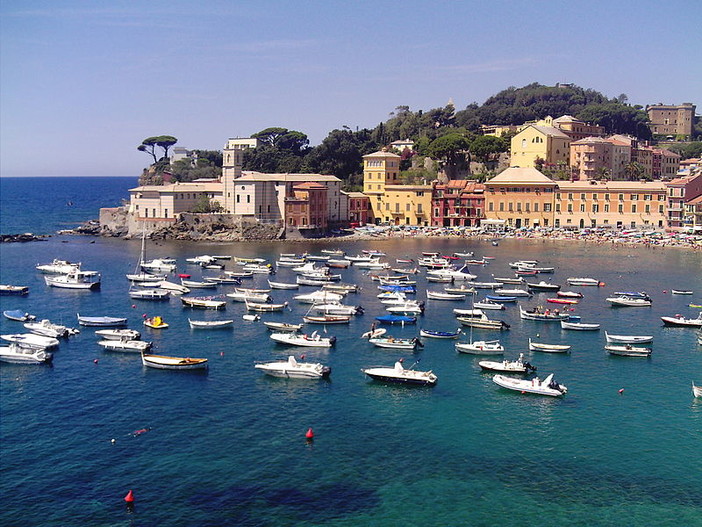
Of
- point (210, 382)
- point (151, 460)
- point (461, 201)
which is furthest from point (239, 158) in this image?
point (151, 460)

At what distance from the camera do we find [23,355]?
125 ft

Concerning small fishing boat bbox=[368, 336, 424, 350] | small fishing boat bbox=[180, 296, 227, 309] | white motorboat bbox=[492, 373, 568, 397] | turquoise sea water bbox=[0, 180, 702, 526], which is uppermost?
small fishing boat bbox=[180, 296, 227, 309]

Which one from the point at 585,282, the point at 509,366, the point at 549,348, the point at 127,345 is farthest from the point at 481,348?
the point at 585,282

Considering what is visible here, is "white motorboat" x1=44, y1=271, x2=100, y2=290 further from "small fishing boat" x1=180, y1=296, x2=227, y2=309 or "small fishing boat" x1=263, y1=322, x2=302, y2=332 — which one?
"small fishing boat" x1=263, y1=322, x2=302, y2=332

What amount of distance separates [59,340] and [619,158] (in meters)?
87.4

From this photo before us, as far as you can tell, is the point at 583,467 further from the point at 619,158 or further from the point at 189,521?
the point at 619,158

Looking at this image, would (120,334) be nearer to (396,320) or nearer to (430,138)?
(396,320)

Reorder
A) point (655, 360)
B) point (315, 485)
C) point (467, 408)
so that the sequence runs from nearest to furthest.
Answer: point (315, 485), point (467, 408), point (655, 360)

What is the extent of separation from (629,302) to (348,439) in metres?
29.9

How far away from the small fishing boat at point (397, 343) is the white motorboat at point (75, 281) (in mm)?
27006

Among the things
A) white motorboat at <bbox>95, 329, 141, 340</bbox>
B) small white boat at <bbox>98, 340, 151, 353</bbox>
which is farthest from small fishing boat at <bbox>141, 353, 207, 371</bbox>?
white motorboat at <bbox>95, 329, 141, 340</bbox>

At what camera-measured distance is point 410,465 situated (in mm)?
26359

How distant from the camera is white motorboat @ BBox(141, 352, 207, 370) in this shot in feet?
120

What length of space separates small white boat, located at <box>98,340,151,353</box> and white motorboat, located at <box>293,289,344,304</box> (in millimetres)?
14476
